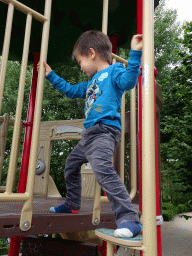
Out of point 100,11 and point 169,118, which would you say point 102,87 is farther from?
point 169,118

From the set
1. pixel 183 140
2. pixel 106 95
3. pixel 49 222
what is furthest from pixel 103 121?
pixel 183 140

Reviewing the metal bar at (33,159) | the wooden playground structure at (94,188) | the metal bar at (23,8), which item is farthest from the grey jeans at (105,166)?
the metal bar at (23,8)

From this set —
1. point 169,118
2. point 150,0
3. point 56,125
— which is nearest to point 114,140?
point 150,0

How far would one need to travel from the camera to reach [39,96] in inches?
45.0

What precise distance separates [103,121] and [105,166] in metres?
0.23

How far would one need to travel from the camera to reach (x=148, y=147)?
76 cm

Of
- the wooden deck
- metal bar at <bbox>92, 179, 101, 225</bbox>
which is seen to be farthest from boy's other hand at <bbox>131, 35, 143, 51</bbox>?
the wooden deck

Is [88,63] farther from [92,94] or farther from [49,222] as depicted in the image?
[49,222]

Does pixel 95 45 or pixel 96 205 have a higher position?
pixel 95 45

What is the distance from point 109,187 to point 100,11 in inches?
79.9

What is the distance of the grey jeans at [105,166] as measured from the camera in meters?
1.02

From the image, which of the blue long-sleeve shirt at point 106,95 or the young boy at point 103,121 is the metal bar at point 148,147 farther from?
the blue long-sleeve shirt at point 106,95

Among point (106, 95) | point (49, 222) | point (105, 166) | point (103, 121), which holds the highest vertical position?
point (106, 95)

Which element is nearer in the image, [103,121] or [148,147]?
[148,147]
